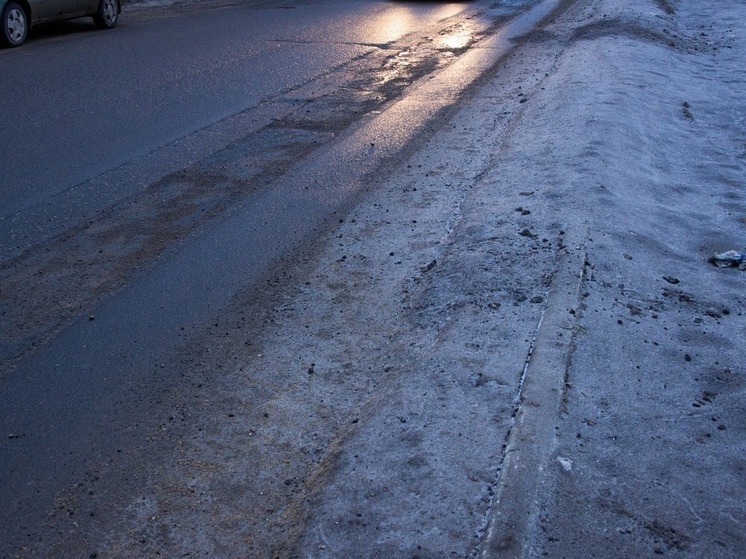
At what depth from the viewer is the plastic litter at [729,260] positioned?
18.6 ft

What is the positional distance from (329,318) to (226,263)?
116cm

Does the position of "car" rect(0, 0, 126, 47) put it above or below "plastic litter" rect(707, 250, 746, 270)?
above

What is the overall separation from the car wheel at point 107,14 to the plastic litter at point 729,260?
1401 cm

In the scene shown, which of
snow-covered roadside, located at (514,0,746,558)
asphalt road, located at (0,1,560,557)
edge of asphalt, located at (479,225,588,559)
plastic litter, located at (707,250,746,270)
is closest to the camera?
edge of asphalt, located at (479,225,588,559)

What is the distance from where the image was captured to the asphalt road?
427 centimetres

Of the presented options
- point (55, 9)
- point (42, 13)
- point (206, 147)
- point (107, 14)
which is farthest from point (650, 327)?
point (107, 14)

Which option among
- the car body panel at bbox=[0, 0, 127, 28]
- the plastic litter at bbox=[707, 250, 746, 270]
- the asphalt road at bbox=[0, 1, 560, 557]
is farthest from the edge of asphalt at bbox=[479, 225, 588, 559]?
the car body panel at bbox=[0, 0, 127, 28]

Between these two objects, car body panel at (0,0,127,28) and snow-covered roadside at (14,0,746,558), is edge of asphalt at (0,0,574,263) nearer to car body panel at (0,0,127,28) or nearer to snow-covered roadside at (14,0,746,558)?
snow-covered roadside at (14,0,746,558)

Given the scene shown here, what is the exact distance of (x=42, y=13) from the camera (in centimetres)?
1465

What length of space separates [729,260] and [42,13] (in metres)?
13.3

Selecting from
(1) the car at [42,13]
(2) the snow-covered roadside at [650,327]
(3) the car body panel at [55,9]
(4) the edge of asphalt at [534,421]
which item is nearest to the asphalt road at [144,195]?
(1) the car at [42,13]

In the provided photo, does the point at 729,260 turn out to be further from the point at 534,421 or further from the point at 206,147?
the point at 206,147

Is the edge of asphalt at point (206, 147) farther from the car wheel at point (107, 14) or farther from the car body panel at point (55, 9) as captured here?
the car wheel at point (107, 14)

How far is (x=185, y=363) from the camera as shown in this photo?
4672mm
